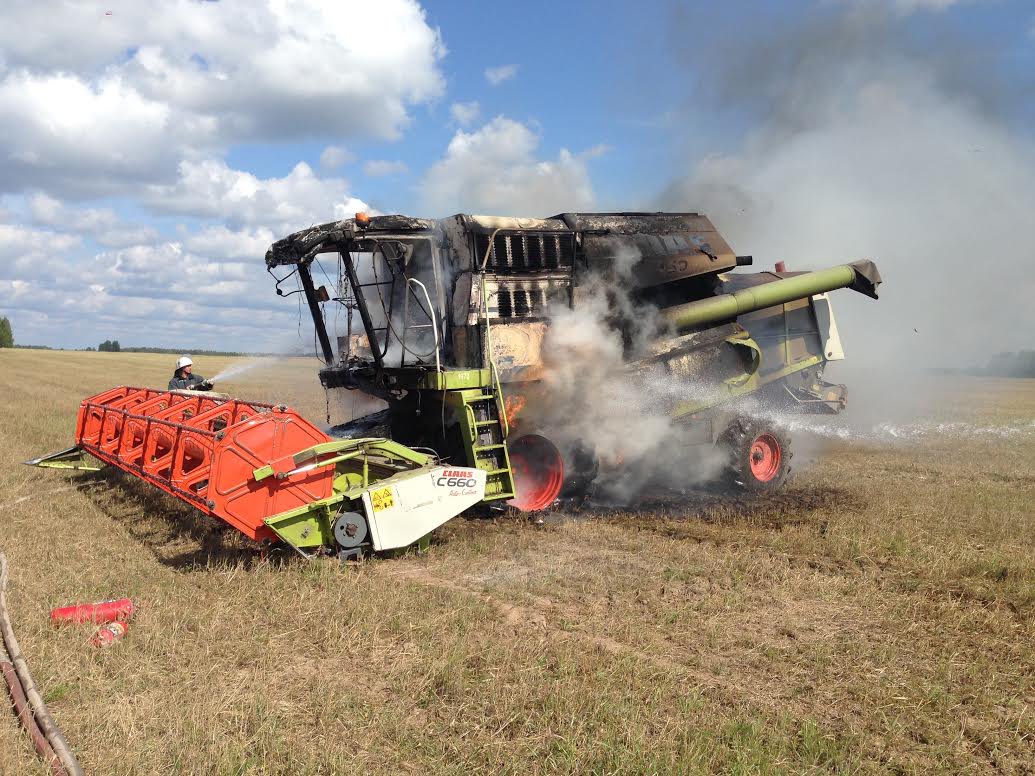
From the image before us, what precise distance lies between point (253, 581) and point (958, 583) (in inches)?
201

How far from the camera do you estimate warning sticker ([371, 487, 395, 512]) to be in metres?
6.21

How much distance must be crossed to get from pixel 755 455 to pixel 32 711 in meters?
8.11

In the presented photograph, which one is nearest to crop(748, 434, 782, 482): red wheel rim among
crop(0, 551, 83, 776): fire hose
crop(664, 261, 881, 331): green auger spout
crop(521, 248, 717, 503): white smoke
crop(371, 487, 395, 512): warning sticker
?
crop(521, 248, 717, 503): white smoke

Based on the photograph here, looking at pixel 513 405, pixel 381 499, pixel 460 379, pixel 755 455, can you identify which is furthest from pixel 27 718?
pixel 755 455

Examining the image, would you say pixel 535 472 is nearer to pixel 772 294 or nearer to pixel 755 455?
pixel 755 455

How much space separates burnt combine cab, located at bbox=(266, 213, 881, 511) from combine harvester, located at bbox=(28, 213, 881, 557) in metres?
0.02

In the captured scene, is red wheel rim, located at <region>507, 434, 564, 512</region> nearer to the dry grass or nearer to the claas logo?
the dry grass

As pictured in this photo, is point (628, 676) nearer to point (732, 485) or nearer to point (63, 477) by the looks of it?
point (732, 485)

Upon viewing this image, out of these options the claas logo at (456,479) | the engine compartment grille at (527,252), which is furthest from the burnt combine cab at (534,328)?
the claas logo at (456,479)

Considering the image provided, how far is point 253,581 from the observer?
553 cm

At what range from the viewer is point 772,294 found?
9844 mm

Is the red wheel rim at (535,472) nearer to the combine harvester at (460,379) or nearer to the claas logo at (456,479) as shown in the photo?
the combine harvester at (460,379)

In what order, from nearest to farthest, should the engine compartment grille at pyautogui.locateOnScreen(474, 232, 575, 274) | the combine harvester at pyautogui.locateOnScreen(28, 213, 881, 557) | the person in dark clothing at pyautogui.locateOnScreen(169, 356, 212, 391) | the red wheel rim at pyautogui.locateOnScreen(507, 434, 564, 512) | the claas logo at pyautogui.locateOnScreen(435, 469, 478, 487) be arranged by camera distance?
the combine harvester at pyautogui.locateOnScreen(28, 213, 881, 557) < the claas logo at pyautogui.locateOnScreen(435, 469, 478, 487) < the engine compartment grille at pyautogui.locateOnScreen(474, 232, 575, 274) < the red wheel rim at pyautogui.locateOnScreen(507, 434, 564, 512) < the person in dark clothing at pyautogui.locateOnScreen(169, 356, 212, 391)


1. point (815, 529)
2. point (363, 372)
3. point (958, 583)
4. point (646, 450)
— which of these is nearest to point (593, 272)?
point (646, 450)
